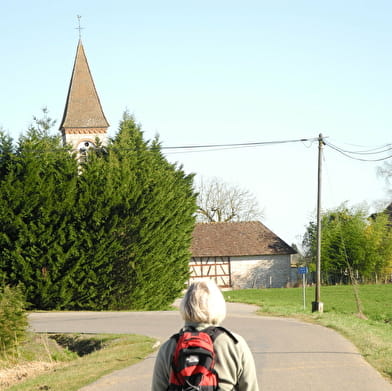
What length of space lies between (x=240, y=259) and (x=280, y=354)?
47.0 m

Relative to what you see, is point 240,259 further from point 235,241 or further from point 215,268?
point 215,268

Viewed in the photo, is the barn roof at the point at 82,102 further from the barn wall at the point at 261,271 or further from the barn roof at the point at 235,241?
the barn wall at the point at 261,271

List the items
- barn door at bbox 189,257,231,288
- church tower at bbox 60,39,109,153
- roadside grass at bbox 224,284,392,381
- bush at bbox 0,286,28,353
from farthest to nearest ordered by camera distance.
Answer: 1. barn door at bbox 189,257,231,288
2. church tower at bbox 60,39,109,153
3. bush at bbox 0,286,28,353
4. roadside grass at bbox 224,284,392,381

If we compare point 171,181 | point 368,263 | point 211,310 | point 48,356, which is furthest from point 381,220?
point 211,310

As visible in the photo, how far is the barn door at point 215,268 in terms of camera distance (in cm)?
5897

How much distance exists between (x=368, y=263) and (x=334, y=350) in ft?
168

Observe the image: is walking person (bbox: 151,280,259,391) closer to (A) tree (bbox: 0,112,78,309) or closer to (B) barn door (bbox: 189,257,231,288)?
(A) tree (bbox: 0,112,78,309)

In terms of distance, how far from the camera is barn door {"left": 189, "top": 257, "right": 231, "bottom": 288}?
5897cm

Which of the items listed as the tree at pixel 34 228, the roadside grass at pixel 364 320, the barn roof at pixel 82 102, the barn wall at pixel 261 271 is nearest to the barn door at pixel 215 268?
the barn wall at pixel 261 271

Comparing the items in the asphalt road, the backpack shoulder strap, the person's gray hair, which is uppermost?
the person's gray hair

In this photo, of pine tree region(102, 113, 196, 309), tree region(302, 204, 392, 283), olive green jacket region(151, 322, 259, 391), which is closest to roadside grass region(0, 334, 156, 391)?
olive green jacket region(151, 322, 259, 391)

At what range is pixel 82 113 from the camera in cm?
5416

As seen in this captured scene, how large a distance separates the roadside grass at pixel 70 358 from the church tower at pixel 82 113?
36338 mm

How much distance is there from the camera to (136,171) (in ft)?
97.3
